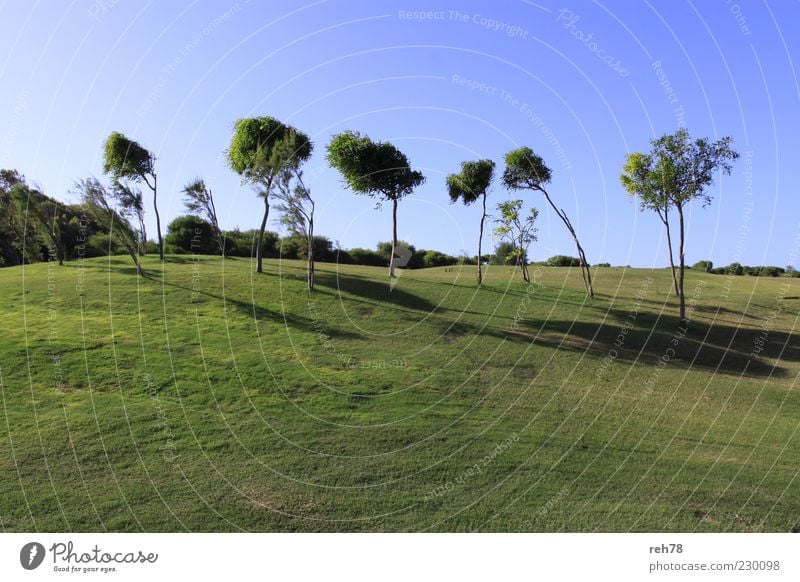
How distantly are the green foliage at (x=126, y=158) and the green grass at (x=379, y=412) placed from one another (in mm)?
16585

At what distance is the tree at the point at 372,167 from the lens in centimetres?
4584

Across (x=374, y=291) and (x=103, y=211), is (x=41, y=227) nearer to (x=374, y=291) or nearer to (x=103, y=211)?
(x=103, y=211)

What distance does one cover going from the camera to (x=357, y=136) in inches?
1847

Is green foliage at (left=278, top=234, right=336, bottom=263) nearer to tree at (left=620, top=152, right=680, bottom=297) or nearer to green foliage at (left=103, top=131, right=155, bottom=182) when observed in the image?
green foliage at (left=103, top=131, right=155, bottom=182)

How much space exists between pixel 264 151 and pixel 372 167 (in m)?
7.52

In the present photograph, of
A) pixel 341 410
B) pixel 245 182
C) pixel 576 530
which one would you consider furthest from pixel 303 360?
pixel 245 182

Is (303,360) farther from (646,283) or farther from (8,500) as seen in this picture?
(646,283)

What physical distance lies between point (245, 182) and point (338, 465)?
105 ft

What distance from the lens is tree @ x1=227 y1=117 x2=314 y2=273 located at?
40.3 meters

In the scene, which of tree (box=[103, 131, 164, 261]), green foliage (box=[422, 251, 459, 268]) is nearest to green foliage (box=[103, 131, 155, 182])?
tree (box=[103, 131, 164, 261])
